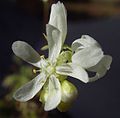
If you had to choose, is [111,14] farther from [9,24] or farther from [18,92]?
[18,92]

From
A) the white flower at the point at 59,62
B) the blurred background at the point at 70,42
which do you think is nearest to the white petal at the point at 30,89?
the white flower at the point at 59,62

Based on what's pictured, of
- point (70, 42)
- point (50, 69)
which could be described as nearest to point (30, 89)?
point (50, 69)

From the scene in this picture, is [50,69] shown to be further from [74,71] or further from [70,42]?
[70,42]

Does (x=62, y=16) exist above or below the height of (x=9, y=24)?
above

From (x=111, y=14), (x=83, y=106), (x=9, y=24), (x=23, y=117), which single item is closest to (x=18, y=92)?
(x=23, y=117)

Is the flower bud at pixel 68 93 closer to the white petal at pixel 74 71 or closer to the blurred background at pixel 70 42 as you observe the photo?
the white petal at pixel 74 71

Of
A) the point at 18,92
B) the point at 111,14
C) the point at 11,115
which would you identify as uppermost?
the point at 18,92
